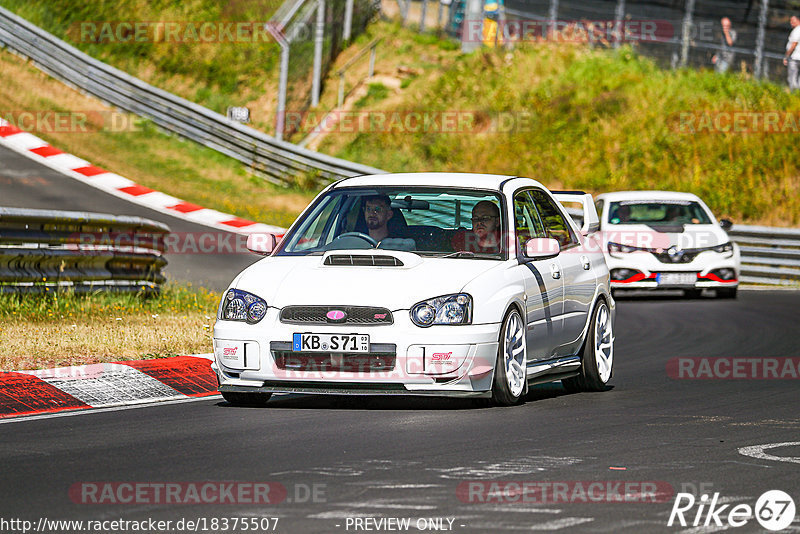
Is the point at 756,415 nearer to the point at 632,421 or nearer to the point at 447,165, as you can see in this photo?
the point at 632,421

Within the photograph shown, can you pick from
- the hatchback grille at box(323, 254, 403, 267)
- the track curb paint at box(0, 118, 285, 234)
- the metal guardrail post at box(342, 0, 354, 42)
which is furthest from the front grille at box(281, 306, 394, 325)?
the metal guardrail post at box(342, 0, 354, 42)

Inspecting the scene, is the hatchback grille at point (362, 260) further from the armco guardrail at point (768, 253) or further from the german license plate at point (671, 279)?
the armco guardrail at point (768, 253)

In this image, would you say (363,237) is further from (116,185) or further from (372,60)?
(372,60)

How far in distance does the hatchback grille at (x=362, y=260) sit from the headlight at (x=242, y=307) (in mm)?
555

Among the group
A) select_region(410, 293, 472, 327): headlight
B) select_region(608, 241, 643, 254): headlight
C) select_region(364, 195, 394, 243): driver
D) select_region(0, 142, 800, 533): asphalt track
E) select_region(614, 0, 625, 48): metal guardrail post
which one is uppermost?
select_region(614, 0, 625, 48): metal guardrail post

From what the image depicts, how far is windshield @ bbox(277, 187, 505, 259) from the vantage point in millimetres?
9906

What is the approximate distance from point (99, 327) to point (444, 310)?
4.87m

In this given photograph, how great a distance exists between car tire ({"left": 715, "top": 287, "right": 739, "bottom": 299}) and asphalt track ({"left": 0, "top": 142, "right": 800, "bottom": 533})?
999cm

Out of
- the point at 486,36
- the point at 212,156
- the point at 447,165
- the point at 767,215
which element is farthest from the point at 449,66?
the point at 767,215

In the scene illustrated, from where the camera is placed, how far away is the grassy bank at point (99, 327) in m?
11.1

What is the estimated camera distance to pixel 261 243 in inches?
391

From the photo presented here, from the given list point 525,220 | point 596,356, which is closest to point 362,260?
point 525,220

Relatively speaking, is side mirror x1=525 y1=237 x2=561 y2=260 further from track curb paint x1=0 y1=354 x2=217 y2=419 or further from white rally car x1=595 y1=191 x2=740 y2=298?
white rally car x1=595 y1=191 x2=740 y2=298

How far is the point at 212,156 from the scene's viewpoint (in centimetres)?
3120
